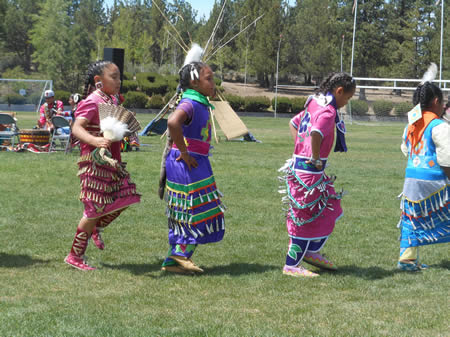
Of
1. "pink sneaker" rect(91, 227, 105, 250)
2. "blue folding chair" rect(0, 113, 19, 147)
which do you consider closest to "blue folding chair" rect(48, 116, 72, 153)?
"blue folding chair" rect(0, 113, 19, 147)

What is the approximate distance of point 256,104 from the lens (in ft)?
167

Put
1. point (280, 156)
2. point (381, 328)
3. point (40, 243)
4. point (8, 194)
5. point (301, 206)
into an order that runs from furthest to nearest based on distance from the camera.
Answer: point (280, 156), point (8, 194), point (40, 243), point (301, 206), point (381, 328)

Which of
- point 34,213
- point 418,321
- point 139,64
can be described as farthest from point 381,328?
point 139,64

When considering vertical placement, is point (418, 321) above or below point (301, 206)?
below

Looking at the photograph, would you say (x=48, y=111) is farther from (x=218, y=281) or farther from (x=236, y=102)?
(x=236, y=102)

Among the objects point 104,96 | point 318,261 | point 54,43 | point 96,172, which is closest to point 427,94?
point 318,261

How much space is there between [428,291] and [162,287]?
2.22m

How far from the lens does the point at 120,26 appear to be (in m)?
67.6

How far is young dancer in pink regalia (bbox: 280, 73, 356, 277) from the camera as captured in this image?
5.50 m

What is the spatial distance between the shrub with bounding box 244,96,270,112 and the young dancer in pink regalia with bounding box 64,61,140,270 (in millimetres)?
44607

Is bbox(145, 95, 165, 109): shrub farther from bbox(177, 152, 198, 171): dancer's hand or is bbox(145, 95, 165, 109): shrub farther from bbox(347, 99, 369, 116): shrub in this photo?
bbox(177, 152, 198, 171): dancer's hand

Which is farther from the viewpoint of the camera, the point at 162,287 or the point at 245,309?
the point at 162,287

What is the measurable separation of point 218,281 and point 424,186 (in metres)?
2.16

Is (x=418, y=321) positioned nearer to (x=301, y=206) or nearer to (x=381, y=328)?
(x=381, y=328)
